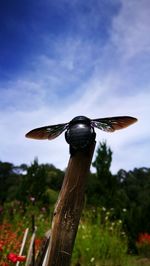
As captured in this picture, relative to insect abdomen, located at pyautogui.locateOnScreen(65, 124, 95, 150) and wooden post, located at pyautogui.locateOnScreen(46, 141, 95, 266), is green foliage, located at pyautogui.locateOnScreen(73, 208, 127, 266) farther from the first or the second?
insect abdomen, located at pyautogui.locateOnScreen(65, 124, 95, 150)

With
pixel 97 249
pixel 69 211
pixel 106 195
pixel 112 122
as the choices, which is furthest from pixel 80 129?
pixel 106 195

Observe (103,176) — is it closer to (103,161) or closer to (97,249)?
(103,161)

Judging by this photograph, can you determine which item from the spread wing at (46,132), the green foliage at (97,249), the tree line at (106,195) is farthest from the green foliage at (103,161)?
the spread wing at (46,132)

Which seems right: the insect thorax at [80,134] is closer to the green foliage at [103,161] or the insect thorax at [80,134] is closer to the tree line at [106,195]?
the tree line at [106,195]

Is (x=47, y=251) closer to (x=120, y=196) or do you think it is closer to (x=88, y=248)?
(x=88, y=248)

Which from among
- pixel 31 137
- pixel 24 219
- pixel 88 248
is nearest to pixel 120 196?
pixel 24 219

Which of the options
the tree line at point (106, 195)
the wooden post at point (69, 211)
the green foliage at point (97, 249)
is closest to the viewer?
the wooden post at point (69, 211)

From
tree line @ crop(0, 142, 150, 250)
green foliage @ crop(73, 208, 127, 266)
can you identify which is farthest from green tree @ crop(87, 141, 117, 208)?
green foliage @ crop(73, 208, 127, 266)

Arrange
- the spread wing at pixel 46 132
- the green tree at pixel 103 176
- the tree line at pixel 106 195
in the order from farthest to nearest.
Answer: the green tree at pixel 103 176
the tree line at pixel 106 195
the spread wing at pixel 46 132
